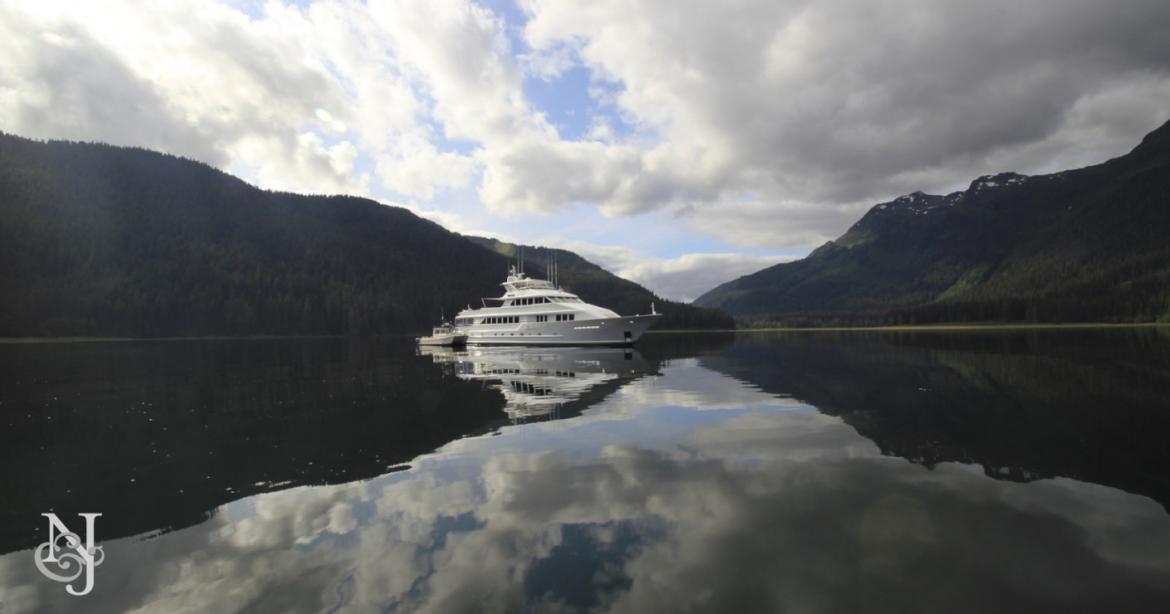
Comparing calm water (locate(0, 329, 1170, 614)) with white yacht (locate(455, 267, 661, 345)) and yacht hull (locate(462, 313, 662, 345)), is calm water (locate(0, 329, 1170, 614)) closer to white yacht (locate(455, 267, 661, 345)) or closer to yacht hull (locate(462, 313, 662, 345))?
yacht hull (locate(462, 313, 662, 345))

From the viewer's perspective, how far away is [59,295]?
144m

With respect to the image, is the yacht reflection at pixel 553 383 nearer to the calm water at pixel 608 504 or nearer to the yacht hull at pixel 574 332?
the calm water at pixel 608 504

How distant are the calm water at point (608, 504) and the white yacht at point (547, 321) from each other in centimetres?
3783

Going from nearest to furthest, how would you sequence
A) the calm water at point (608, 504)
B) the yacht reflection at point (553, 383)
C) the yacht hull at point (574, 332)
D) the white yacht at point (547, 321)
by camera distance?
the calm water at point (608, 504), the yacht reflection at point (553, 383), the yacht hull at point (574, 332), the white yacht at point (547, 321)

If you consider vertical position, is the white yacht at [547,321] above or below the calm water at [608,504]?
above

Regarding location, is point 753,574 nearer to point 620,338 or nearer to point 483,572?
point 483,572

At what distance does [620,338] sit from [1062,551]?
51160 millimetres

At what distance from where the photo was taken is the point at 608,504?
936 centimetres

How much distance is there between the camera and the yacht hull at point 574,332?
57781 mm

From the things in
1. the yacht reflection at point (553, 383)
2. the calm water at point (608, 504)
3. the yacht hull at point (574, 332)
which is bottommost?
the calm water at point (608, 504)

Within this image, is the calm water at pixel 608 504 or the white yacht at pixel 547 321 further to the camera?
the white yacht at pixel 547 321

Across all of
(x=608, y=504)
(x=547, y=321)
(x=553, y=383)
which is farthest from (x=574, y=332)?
(x=608, y=504)

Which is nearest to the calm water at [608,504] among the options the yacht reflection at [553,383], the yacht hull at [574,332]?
the yacht reflection at [553,383]

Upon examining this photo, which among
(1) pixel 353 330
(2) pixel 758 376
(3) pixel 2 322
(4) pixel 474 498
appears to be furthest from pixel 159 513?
(3) pixel 2 322
